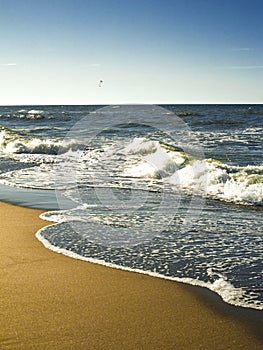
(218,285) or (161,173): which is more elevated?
(161,173)

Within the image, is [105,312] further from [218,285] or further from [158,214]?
[158,214]

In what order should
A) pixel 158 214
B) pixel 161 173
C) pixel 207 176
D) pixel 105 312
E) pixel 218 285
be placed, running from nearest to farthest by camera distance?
pixel 105 312
pixel 218 285
pixel 158 214
pixel 207 176
pixel 161 173

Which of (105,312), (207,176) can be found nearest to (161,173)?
(207,176)

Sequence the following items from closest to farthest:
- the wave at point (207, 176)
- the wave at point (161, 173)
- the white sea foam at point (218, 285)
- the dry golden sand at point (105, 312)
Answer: the dry golden sand at point (105, 312) < the white sea foam at point (218, 285) < the wave at point (207, 176) < the wave at point (161, 173)

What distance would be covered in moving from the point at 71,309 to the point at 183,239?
7.61 ft

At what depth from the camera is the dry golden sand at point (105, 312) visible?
9.86ft

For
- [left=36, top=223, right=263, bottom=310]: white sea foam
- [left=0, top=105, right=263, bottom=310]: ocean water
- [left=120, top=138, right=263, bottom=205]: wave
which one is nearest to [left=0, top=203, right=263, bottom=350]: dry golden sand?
[left=36, top=223, right=263, bottom=310]: white sea foam

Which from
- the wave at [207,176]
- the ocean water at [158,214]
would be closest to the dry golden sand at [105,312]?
the ocean water at [158,214]

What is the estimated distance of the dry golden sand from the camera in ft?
9.86

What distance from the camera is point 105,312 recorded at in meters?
3.41

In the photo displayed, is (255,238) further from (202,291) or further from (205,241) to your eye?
(202,291)

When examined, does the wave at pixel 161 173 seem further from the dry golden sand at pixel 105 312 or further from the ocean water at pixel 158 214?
the dry golden sand at pixel 105 312

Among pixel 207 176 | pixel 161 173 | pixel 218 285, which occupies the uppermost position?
pixel 207 176

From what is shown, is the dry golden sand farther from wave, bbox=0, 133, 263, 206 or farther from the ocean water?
wave, bbox=0, 133, 263, 206
